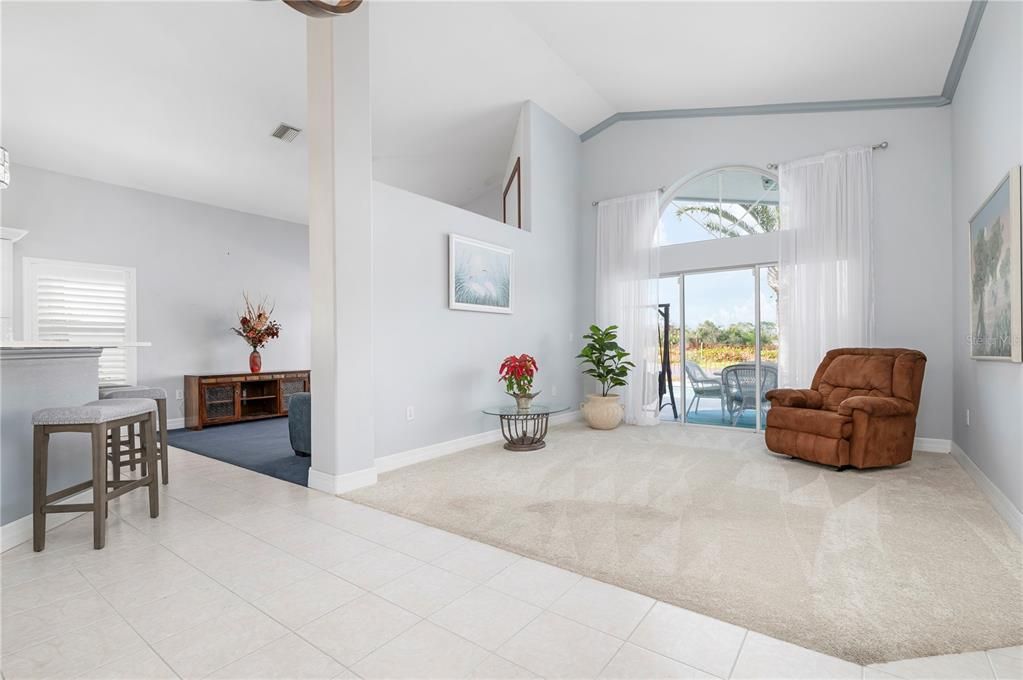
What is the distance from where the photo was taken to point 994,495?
2924 millimetres

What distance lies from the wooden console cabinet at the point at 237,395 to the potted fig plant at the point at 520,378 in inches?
149

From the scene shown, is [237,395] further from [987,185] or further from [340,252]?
[987,185]

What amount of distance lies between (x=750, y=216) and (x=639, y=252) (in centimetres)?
125

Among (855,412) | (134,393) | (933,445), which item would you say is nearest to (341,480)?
(134,393)

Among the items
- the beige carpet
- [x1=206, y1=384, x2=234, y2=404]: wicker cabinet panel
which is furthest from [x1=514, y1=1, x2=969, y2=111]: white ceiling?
[x1=206, y1=384, x2=234, y2=404]: wicker cabinet panel

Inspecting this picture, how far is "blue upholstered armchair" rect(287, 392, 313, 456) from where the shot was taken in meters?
4.10

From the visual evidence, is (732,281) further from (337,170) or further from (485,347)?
(337,170)

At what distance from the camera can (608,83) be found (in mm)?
5172

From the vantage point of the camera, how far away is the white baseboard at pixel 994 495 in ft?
8.21

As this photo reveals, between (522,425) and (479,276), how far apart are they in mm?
1634

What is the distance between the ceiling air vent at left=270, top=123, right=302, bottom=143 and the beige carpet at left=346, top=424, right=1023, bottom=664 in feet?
11.8

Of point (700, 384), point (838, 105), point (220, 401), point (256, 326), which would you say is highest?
point (838, 105)

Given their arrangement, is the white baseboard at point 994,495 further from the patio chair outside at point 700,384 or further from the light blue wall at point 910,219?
the patio chair outside at point 700,384

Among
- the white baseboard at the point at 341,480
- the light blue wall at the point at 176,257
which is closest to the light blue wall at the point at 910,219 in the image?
the white baseboard at the point at 341,480
